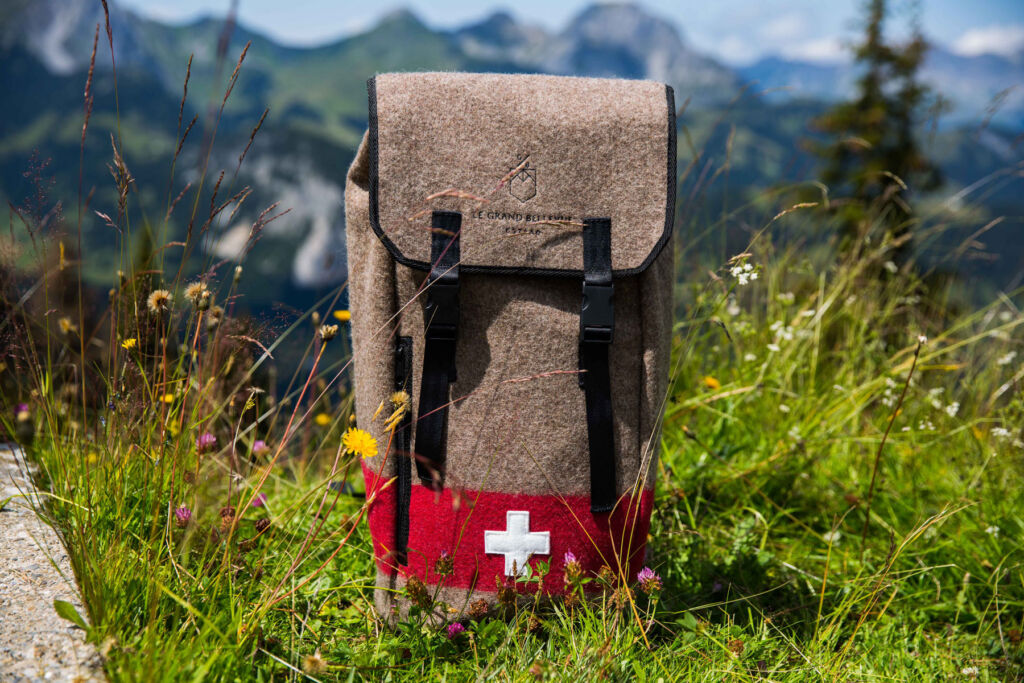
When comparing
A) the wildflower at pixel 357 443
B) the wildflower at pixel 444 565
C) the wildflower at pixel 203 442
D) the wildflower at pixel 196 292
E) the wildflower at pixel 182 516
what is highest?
the wildflower at pixel 196 292

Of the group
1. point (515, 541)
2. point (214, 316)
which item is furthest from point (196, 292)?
point (515, 541)

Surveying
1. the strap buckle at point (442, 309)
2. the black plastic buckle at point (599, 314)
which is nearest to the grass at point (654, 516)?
the strap buckle at point (442, 309)

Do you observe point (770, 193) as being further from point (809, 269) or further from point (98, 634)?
point (98, 634)

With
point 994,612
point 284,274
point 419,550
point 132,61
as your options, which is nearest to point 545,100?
point 419,550

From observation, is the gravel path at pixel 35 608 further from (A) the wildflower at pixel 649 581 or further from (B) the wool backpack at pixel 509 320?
(A) the wildflower at pixel 649 581

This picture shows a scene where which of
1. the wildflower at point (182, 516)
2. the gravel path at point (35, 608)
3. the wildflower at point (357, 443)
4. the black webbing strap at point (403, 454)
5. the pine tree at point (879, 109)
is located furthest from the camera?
the pine tree at point (879, 109)

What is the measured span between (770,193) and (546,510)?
5.49 ft

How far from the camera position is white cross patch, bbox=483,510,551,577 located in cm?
161

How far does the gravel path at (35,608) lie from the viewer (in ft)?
3.77

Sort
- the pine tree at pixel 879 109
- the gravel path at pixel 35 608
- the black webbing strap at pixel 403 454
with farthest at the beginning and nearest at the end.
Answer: the pine tree at pixel 879 109 → the black webbing strap at pixel 403 454 → the gravel path at pixel 35 608

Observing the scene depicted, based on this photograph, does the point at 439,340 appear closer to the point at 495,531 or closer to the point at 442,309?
the point at 442,309

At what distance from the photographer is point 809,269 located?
2578mm

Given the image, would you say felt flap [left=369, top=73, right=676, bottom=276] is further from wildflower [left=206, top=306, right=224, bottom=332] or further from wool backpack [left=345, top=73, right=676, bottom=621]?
wildflower [left=206, top=306, right=224, bottom=332]

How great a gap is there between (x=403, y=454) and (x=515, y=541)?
0.33 meters
